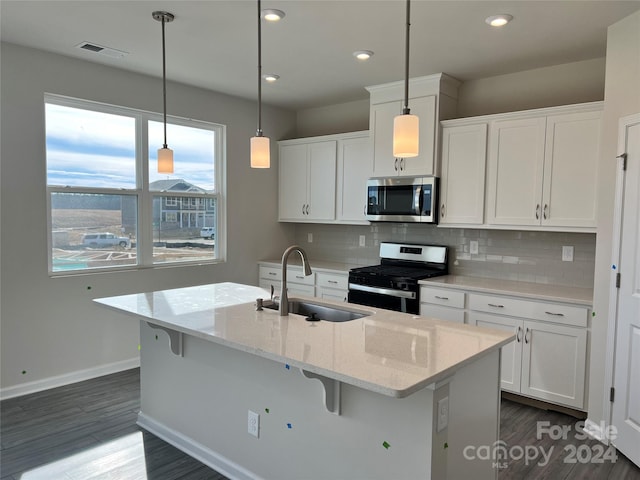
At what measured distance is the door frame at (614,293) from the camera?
287 centimetres

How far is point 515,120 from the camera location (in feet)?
12.1

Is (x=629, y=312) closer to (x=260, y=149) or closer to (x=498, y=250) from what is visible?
(x=498, y=250)

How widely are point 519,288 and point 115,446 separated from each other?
304cm

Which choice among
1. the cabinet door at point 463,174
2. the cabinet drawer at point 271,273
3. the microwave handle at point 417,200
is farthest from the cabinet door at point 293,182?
the cabinet door at point 463,174

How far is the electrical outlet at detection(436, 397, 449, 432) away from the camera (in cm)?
179

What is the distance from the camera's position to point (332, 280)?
186 inches

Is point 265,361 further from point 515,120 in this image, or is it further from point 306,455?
point 515,120

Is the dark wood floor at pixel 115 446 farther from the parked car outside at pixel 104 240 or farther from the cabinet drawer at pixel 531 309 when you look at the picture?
the parked car outside at pixel 104 240

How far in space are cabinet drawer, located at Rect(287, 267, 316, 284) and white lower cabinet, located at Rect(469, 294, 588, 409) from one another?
178cm

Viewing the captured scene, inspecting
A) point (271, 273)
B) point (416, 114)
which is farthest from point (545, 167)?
point (271, 273)

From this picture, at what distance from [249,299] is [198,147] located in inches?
96.1

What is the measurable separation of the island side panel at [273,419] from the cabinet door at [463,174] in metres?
2.39

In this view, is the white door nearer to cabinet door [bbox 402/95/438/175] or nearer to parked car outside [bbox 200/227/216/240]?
cabinet door [bbox 402/95/438/175]

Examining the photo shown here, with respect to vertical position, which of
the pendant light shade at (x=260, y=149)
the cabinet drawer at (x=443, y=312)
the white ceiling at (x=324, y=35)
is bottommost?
the cabinet drawer at (x=443, y=312)
